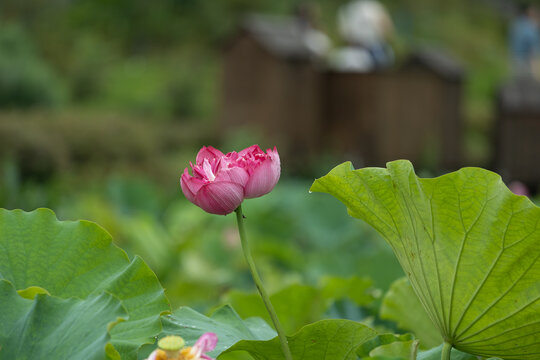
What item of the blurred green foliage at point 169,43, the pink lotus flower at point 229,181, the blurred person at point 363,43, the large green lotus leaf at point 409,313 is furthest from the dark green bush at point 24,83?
the pink lotus flower at point 229,181

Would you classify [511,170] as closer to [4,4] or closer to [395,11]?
[4,4]

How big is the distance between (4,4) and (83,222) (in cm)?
1208

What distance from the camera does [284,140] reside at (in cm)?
711

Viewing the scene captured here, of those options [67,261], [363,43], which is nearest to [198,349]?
[67,261]

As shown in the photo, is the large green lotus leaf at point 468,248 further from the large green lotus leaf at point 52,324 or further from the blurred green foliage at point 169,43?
the blurred green foliage at point 169,43

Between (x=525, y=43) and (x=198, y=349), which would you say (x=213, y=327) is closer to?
(x=198, y=349)

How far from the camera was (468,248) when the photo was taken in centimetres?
81

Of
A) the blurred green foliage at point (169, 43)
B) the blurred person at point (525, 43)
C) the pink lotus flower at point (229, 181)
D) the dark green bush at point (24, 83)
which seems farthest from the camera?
the blurred green foliage at point (169, 43)

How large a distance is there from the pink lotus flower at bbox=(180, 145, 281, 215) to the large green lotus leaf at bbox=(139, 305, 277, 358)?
0.15 metres

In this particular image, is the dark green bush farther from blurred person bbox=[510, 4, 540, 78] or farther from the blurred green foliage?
blurred person bbox=[510, 4, 540, 78]

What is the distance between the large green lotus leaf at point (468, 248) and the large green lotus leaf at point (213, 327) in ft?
0.67

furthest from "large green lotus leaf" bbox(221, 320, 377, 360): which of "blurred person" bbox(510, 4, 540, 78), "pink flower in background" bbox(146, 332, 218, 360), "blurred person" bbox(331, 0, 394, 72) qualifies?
"blurred person" bbox(510, 4, 540, 78)

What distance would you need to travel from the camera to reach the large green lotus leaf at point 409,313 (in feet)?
3.47

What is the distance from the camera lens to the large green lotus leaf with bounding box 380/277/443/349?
106cm
